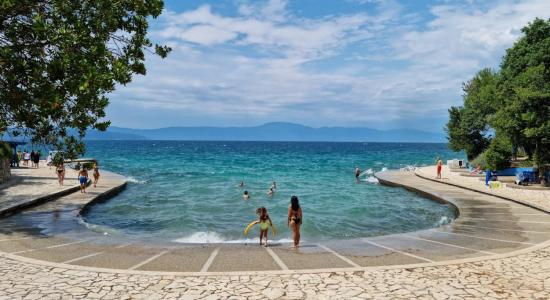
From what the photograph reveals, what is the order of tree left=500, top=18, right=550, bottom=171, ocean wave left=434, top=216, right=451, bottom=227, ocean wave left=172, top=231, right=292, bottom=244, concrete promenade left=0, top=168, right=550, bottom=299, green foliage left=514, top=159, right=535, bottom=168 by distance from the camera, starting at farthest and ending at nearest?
green foliage left=514, top=159, right=535, bottom=168 → tree left=500, top=18, right=550, bottom=171 → ocean wave left=434, top=216, right=451, bottom=227 → ocean wave left=172, top=231, right=292, bottom=244 → concrete promenade left=0, top=168, right=550, bottom=299

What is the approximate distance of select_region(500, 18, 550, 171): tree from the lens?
25.3 metres

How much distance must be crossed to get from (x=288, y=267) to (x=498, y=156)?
2899cm

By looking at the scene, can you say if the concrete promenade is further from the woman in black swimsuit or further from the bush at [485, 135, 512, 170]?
the bush at [485, 135, 512, 170]

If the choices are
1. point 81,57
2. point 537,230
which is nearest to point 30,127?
point 81,57

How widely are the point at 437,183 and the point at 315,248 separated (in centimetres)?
2327

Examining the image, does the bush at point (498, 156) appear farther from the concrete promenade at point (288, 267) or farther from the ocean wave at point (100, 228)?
the ocean wave at point (100, 228)

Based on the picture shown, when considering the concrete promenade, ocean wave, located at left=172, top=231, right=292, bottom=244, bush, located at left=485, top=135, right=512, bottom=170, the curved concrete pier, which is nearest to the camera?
the concrete promenade

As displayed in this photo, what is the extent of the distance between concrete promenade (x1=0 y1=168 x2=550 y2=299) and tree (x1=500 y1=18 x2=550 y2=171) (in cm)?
1345

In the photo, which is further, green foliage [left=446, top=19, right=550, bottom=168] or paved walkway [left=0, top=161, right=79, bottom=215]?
green foliage [left=446, top=19, right=550, bottom=168]

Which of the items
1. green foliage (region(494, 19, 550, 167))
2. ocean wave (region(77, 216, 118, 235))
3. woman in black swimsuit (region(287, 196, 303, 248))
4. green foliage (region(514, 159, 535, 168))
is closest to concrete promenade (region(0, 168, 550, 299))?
woman in black swimsuit (region(287, 196, 303, 248))

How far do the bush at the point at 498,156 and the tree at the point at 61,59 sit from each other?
28.0 m

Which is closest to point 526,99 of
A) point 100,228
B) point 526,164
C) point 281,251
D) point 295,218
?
point 526,164

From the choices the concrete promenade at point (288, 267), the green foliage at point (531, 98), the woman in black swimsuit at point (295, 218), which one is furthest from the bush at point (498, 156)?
the woman in black swimsuit at point (295, 218)

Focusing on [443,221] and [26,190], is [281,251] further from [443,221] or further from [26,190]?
[26,190]
